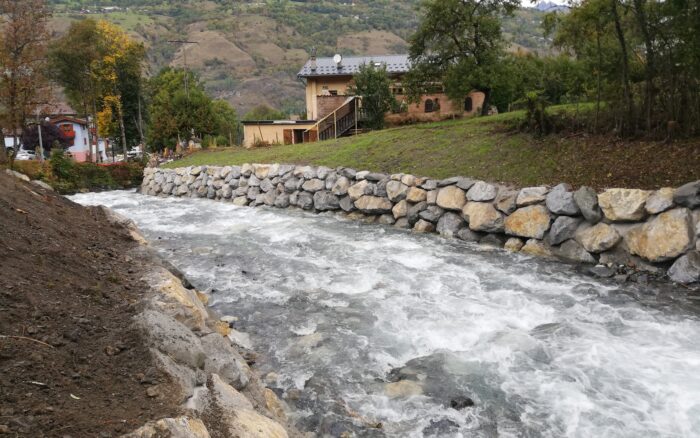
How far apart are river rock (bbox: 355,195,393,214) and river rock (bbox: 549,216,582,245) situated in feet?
14.2

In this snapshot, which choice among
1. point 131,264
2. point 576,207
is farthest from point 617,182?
point 131,264

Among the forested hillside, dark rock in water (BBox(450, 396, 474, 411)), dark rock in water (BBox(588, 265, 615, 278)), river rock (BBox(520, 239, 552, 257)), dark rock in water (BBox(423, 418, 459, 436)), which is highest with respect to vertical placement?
the forested hillside

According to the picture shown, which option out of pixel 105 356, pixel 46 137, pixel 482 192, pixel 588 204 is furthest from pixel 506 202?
pixel 46 137

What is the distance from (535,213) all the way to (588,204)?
1018 millimetres

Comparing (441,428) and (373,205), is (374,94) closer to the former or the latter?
(373,205)

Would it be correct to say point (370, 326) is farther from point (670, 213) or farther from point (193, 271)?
point (670, 213)

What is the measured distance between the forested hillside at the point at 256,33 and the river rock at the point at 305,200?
69.0 m

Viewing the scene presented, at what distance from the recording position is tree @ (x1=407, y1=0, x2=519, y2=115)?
19.2 meters

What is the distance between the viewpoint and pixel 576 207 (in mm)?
9078

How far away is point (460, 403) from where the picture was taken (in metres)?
4.54

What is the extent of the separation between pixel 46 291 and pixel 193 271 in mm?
4640

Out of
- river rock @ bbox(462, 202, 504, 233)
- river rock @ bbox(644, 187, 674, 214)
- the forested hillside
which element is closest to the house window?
river rock @ bbox(462, 202, 504, 233)

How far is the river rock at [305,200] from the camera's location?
14.8m

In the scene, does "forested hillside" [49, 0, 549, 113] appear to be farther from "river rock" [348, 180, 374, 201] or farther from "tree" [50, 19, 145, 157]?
"river rock" [348, 180, 374, 201]
